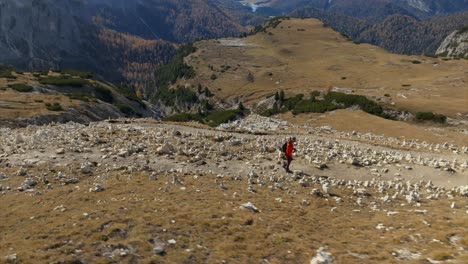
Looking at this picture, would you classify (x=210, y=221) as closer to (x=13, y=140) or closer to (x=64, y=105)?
(x=13, y=140)

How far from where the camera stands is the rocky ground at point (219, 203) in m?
14.4

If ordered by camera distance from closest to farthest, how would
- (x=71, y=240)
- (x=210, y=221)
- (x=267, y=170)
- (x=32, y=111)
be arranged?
(x=71, y=240) → (x=210, y=221) → (x=267, y=170) → (x=32, y=111)

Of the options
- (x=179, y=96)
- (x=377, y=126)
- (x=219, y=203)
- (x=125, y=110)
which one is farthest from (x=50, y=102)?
(x=179, y=96)

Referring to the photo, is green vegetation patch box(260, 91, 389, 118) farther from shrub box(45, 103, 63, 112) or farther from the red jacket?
the red jacket

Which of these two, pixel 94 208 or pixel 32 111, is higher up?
pixel 94 208

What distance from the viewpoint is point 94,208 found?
17.7 m

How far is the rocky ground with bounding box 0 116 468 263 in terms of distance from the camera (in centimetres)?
1435

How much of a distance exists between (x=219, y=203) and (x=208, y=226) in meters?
2.83

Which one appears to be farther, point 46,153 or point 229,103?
point 229,103

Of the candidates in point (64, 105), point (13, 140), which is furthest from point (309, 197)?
point (64, 105)

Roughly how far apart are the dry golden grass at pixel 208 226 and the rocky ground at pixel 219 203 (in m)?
0.05

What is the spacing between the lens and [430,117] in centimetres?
6931

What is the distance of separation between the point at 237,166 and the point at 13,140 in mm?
19295

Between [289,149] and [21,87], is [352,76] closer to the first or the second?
[21,87]
